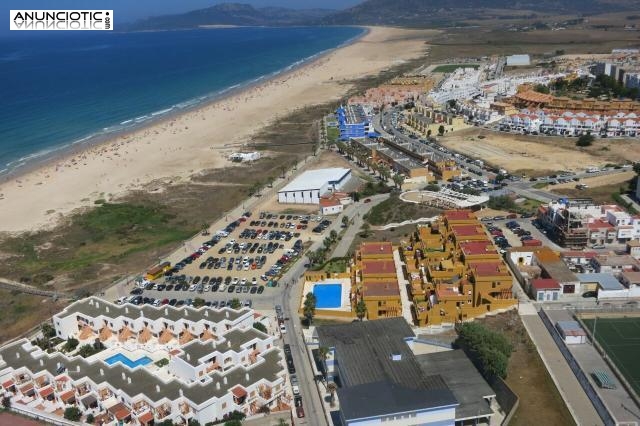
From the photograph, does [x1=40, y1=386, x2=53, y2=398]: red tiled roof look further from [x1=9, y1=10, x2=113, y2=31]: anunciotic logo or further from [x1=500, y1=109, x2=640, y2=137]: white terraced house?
[x1=500, y1=109, x2=640, y2=137]: white terraced house

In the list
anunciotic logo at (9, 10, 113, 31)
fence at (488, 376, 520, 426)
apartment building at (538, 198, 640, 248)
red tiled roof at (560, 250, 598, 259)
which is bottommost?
fence at (488, 376, 520, 426)

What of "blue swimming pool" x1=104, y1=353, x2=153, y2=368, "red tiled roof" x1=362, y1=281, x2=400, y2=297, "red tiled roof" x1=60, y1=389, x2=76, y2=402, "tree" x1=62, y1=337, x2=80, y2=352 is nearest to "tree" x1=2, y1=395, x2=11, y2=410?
"red tiled roof" x1=60, y1=389, x2=76, y2=402

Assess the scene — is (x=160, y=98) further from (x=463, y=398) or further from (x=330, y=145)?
(x=463, y=398)

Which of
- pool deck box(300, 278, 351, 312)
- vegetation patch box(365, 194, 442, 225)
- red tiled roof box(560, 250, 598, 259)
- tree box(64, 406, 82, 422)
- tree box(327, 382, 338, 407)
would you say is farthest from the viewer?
vegetation patch box(365, 194, 442, 225)

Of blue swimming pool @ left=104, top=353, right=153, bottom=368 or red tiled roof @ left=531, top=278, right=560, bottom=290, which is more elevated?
red tiled roof @ left=531, top=278, right=560, bottom=290

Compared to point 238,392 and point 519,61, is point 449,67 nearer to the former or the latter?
point 519,61

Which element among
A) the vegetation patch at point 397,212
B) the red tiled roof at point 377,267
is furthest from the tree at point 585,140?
the red tiled roof at point 377,267

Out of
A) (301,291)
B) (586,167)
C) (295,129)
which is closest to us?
(301,291)

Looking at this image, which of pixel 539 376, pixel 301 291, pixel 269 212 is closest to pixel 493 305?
pixel 539 376
